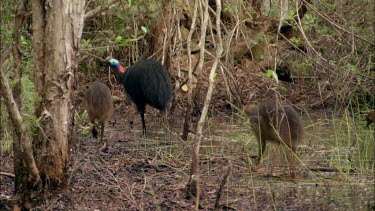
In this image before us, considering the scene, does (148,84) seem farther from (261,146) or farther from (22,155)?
(22,155)

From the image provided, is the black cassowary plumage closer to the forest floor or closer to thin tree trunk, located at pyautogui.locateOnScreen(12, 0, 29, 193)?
the forest floor

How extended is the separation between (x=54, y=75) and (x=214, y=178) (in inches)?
83.4

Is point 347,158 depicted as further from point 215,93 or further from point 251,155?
point 215,93

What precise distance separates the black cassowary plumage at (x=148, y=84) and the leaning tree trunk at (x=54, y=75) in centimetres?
439

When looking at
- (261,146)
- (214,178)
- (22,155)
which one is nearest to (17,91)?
(22,155)

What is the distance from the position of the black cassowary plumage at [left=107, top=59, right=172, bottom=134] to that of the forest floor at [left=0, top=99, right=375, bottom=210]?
3.64 feet

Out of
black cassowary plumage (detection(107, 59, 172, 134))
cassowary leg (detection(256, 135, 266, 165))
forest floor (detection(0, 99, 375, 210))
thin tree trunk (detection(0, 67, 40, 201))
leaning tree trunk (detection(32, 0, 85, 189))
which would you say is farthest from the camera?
black cassowary plumage (detection(107, 59, 172, 134))

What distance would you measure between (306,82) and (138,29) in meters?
3.13

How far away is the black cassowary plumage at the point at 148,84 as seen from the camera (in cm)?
1031

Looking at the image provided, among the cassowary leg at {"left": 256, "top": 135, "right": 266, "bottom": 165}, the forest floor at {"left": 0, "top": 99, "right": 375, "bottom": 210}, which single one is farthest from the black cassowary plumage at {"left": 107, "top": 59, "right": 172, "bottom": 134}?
the cassowary leg at {"left": 256, "top": 135, "right": 266, "bottom": 165}

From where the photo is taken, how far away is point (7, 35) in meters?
5.81

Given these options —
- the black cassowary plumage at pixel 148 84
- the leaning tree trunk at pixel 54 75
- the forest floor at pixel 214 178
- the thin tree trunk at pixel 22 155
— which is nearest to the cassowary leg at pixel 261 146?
the forest floor at pixel 214 178

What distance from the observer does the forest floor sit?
245 inches

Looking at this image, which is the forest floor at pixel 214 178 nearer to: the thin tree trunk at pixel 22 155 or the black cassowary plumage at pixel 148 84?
the thin tree trunk at pixel 22 155
